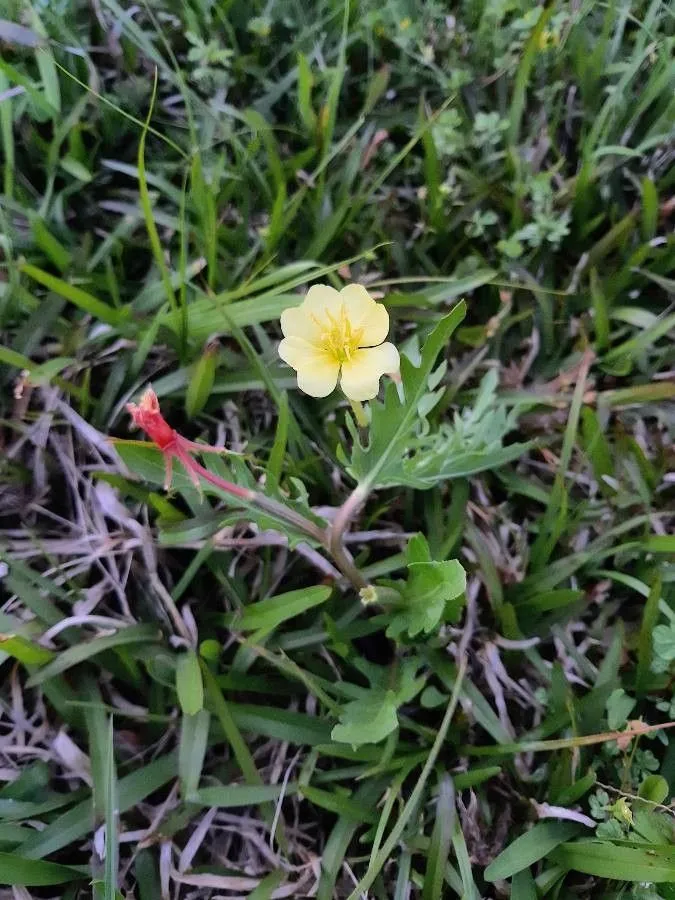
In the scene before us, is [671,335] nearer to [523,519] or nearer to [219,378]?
[523,519]

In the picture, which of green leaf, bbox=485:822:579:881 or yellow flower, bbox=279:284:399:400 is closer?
yellow flower, bbox=279:284:399:400

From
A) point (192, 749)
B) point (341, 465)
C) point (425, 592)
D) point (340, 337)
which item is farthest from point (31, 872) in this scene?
point (340, 337)

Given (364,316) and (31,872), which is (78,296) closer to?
(364,316)

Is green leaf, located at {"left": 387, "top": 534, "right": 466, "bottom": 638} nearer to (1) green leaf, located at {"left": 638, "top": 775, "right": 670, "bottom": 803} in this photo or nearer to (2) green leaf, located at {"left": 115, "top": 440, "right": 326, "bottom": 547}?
(2) green leaf, located at {"left": 115, "top": 440, "right": 326, "bottom": 547}

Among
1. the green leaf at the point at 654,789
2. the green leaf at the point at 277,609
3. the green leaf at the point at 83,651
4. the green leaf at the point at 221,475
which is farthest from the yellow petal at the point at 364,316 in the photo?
the green leaf at the point at 654,789

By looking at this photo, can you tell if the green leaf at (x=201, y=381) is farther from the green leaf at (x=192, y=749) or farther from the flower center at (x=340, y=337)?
the green leaf at (x=192, y=749)

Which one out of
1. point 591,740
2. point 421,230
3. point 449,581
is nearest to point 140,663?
point 449,581

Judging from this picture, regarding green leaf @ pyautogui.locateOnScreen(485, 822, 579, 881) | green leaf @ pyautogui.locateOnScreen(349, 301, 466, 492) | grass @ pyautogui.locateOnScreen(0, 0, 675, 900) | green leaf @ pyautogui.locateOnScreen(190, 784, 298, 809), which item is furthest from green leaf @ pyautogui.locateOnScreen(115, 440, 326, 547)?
green leaf @ pyautogui.locateOnScreen(485, 822, 579, 881)

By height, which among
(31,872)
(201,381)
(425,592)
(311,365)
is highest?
(311,365)
